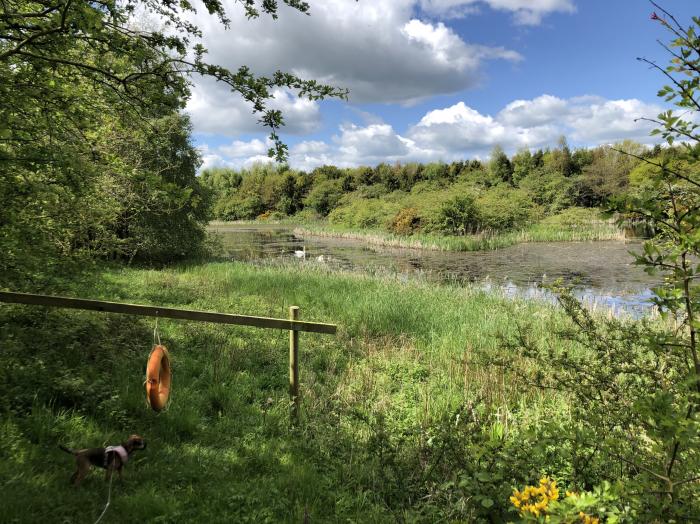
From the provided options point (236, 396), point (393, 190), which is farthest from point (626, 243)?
point (393, 190)

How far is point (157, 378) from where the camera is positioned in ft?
12.1

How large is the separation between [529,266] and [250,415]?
641 inches

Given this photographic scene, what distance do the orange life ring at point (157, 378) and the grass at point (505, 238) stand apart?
73.9ft

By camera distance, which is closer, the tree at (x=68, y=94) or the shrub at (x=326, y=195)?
the tree at (x=68, y=94)

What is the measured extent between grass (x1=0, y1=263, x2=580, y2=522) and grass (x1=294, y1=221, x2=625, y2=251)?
17.3 meters

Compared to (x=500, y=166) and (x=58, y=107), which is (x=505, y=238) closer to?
(x=500, y=166)

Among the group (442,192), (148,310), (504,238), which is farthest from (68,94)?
(442,192)

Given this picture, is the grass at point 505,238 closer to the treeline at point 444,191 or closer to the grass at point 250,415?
the treeline at point 444,191

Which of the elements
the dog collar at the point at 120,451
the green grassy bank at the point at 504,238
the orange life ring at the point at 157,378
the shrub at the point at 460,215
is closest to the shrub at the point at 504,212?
the shrub at the point at 460,215

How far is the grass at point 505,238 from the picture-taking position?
83.6 ft

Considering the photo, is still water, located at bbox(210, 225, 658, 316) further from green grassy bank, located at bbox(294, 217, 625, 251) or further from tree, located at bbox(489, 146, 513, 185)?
tree, located at bbox(489, 146, 513, 185)

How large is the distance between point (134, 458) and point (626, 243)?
28.7 m

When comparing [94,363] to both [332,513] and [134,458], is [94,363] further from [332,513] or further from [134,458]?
[332,513]

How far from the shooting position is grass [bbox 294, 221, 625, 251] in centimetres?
2548
